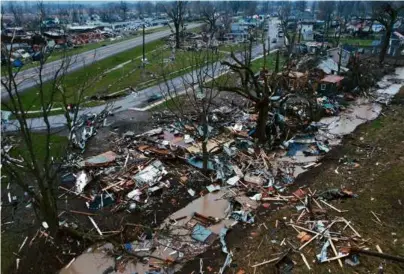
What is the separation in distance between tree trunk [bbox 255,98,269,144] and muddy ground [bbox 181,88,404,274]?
131 inches

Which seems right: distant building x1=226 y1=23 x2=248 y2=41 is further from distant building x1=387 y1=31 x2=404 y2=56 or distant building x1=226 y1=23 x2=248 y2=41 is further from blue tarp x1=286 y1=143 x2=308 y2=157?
blue tarp x1=286 y1=143 x2=308 y2=157

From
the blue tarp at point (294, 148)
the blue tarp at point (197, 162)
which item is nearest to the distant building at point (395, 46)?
the blue tarp at point (294, 148)

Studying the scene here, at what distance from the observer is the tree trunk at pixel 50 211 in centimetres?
1025

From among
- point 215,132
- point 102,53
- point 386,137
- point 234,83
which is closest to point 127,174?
point 215,132

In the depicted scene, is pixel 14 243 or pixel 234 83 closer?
pixel 14 243

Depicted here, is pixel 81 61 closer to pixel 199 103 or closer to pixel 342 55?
pixel 199 103

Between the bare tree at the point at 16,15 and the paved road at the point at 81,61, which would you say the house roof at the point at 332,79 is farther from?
the bare tree at the point at 16,15

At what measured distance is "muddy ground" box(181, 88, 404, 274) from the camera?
995 cm

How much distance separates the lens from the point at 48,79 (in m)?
28.7

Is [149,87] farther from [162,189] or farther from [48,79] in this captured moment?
[162,189]

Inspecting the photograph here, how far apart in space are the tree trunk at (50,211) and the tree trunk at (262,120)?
10758 millimetres

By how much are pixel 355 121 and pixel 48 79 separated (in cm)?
2398

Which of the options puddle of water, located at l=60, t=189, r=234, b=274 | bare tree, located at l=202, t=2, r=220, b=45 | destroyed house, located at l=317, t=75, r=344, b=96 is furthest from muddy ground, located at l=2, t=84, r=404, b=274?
bare tree, located at l=202, t=2, r=220, b=45

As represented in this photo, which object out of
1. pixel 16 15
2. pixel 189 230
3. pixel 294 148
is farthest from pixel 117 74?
pixel 189 230
